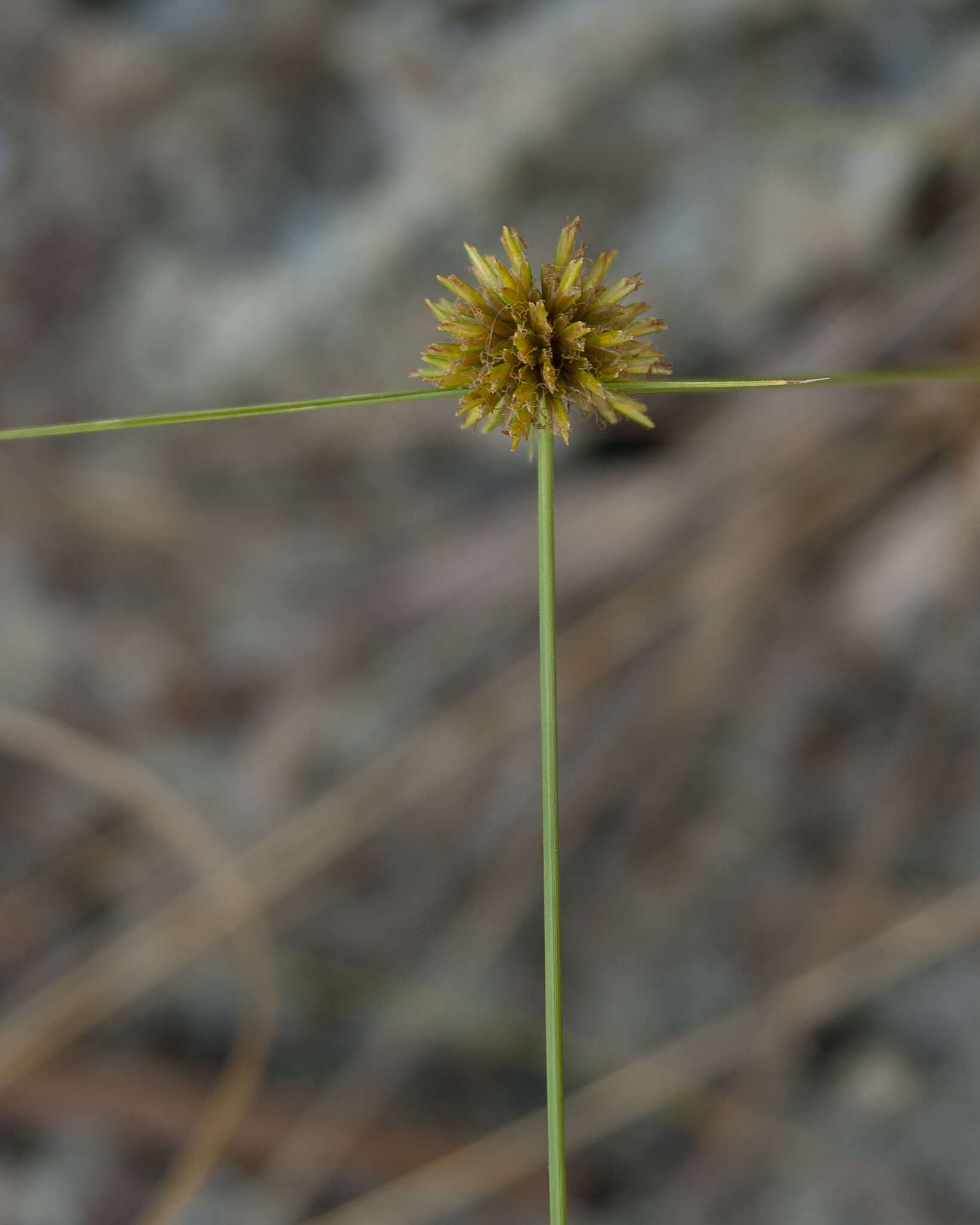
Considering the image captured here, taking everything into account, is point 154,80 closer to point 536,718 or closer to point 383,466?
point 383,466

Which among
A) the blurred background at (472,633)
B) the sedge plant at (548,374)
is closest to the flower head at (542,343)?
the sedge plant at (548,374)

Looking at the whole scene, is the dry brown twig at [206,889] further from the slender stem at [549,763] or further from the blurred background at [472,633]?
the slender stem at [549,763]

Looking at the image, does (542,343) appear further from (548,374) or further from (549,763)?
(549,763)

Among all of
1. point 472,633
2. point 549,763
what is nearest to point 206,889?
point 472,633

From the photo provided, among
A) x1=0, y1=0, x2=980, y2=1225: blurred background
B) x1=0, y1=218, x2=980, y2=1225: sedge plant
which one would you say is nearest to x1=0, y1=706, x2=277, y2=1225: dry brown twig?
x1=0, y1=0, x2=980, y2=1225: blurred background

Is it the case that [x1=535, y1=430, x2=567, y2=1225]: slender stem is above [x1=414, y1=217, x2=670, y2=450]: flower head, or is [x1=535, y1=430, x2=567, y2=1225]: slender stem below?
below

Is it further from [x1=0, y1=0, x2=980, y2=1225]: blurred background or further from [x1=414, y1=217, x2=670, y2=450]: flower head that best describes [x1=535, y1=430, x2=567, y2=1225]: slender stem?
[x1=0, y1=0, x2=980, y2=1225]: blurred background

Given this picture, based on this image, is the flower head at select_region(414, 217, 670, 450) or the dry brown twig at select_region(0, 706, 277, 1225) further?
the dry brown twig at select_region(0, 706, 277, 1225)
